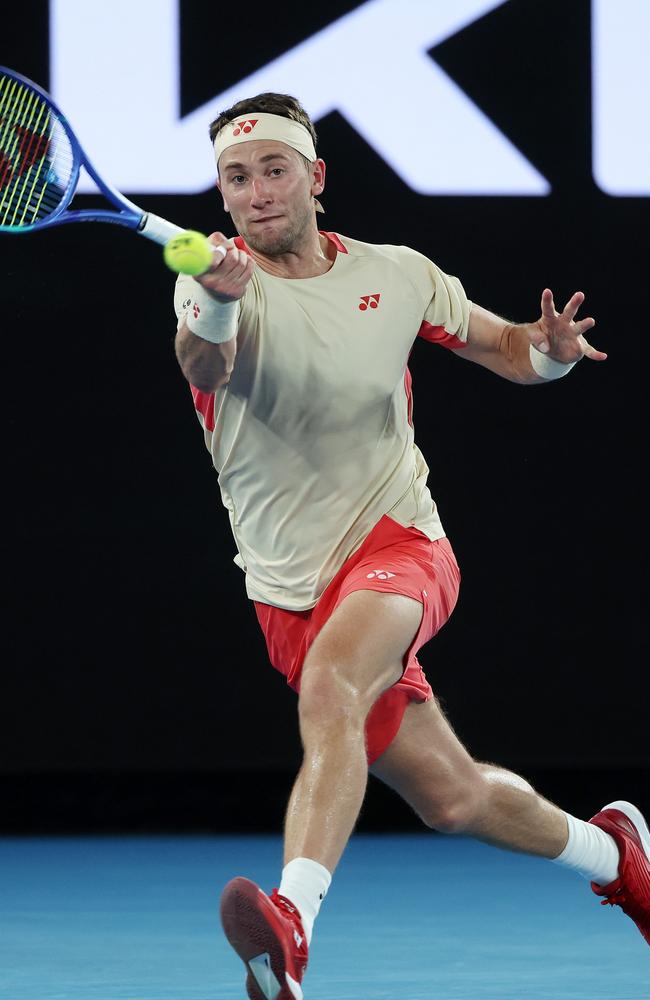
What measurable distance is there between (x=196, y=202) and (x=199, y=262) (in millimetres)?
3132

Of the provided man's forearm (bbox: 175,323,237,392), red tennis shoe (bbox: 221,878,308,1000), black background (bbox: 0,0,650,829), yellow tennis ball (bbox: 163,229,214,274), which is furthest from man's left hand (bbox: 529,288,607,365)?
black background (bbox: 0,0,650,829)

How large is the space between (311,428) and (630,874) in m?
1.26

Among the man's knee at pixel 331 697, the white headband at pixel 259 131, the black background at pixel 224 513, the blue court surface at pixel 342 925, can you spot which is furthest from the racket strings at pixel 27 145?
the black background at pixel 224 513

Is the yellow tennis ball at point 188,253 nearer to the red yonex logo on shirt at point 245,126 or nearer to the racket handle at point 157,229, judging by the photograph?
the racket handle at point 157,229

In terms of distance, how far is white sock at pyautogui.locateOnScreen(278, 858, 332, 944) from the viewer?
2705mm

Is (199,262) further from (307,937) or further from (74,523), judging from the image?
(74,523)

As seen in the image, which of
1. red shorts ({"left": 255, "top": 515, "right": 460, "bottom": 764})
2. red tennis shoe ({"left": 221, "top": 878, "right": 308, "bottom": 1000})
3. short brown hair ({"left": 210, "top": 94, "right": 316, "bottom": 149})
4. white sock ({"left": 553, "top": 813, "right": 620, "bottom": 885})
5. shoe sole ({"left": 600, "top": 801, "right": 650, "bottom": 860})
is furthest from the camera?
shoe sole ({"left": 600, "top": 801, "right": 650, "bottom": 860})

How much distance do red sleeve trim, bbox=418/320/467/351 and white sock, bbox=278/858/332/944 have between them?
1.27 meters

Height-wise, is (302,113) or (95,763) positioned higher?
(302,113)

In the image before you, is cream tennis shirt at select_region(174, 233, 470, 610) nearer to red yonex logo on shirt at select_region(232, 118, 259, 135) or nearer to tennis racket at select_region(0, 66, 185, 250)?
red yonex logo on shirt at select_region(232, 118, 259, 135)

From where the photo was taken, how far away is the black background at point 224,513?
19.0ft

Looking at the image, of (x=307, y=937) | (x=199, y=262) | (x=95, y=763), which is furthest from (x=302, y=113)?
(x=95, y=763)

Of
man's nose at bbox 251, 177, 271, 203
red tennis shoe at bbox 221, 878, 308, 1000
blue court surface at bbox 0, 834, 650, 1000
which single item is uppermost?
man's nose at bbox 251, 177, 271, 203

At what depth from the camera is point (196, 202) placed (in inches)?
226
